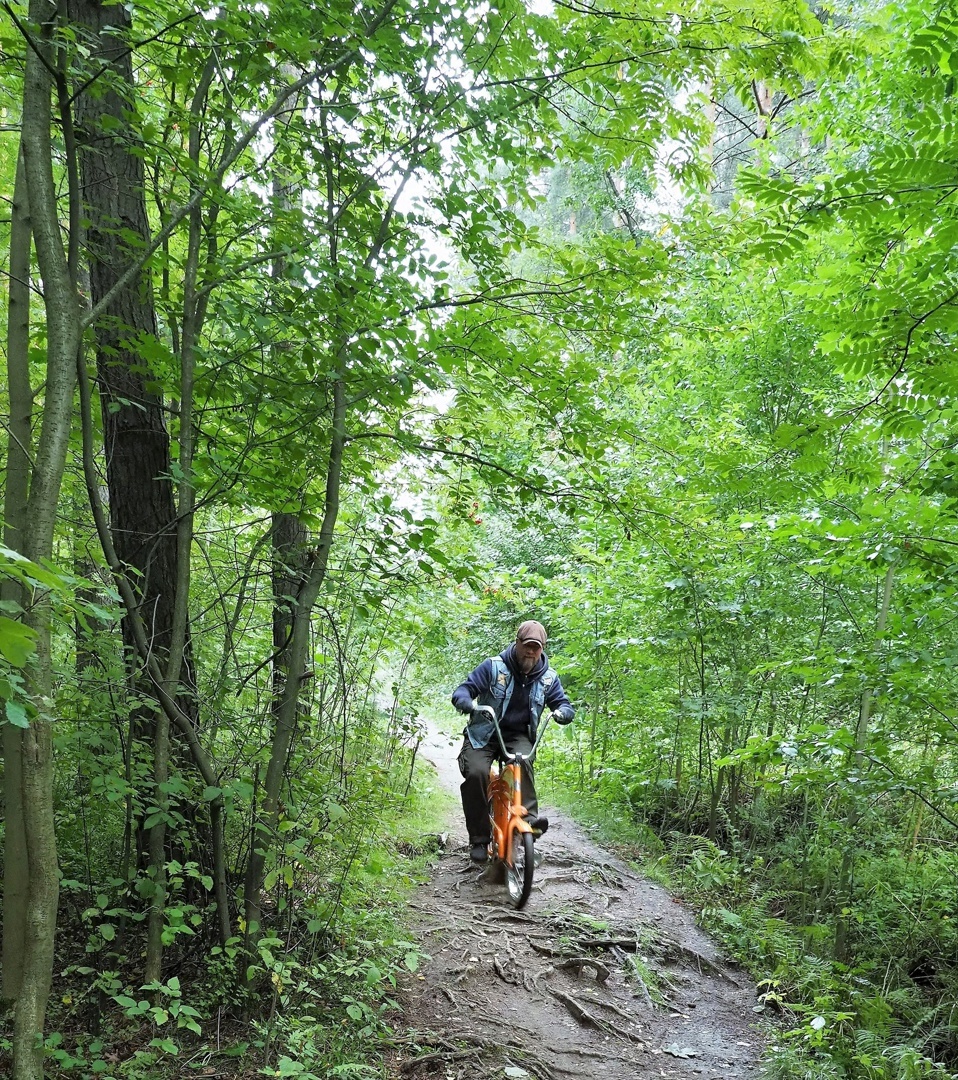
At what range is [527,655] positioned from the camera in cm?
610

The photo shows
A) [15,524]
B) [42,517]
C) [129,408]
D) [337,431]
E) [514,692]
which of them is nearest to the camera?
[42,517]

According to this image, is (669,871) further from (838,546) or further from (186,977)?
(186,977)

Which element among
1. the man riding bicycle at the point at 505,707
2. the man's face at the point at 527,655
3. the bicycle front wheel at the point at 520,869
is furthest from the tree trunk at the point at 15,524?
the man's face at the point at 527,655

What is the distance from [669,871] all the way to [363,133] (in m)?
7.09

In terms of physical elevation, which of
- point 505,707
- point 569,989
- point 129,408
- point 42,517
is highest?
point 129,408

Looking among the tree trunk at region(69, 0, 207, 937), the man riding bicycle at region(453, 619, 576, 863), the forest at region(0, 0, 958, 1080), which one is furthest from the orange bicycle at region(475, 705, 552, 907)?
the tree trunk at region(69, 0, 207, 937)

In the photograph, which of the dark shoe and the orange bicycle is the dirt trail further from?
the dark shoe

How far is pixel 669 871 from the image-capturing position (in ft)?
23.6

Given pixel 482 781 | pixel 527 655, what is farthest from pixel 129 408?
pixel 482 781

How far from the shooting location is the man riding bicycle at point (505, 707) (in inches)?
238

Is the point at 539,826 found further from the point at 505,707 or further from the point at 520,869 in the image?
the point at 505,707

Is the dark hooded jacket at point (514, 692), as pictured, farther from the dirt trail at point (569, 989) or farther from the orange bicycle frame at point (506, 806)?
the dirt trail at point (569, 989)

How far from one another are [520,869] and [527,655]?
1.77m

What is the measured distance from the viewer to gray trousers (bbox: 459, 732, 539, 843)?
5961mm
